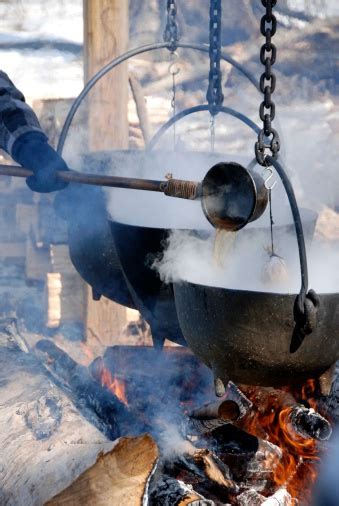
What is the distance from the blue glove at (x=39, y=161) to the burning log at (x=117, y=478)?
143 cm

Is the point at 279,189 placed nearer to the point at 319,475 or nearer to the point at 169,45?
the point at 169,45

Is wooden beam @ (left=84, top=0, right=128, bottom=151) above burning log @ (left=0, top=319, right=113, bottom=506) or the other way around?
above

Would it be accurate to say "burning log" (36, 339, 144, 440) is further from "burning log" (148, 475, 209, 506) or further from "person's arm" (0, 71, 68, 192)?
"person's arm" (0, 71, 68, 192)

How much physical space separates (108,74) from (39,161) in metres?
1.93

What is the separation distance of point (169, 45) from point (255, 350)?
2.13 m

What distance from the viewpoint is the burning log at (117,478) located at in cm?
214

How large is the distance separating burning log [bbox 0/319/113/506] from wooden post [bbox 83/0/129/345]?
2079mm

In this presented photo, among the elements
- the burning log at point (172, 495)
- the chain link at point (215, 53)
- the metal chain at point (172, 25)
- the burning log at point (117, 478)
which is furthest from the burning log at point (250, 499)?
the metal chain at point (172, 25)

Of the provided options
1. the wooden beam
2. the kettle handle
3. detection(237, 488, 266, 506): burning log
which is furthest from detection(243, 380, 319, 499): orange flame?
the wooden beam

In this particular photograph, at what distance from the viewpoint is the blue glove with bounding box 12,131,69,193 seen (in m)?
3.25

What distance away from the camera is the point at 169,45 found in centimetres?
383

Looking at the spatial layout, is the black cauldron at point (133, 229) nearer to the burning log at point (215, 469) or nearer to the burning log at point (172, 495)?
the burning log at point (215, 469)

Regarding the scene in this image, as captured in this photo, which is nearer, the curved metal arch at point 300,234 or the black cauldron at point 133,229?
the curved metal arch at point 300,234

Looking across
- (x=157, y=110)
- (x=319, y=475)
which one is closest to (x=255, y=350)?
(x=319, y=475)
